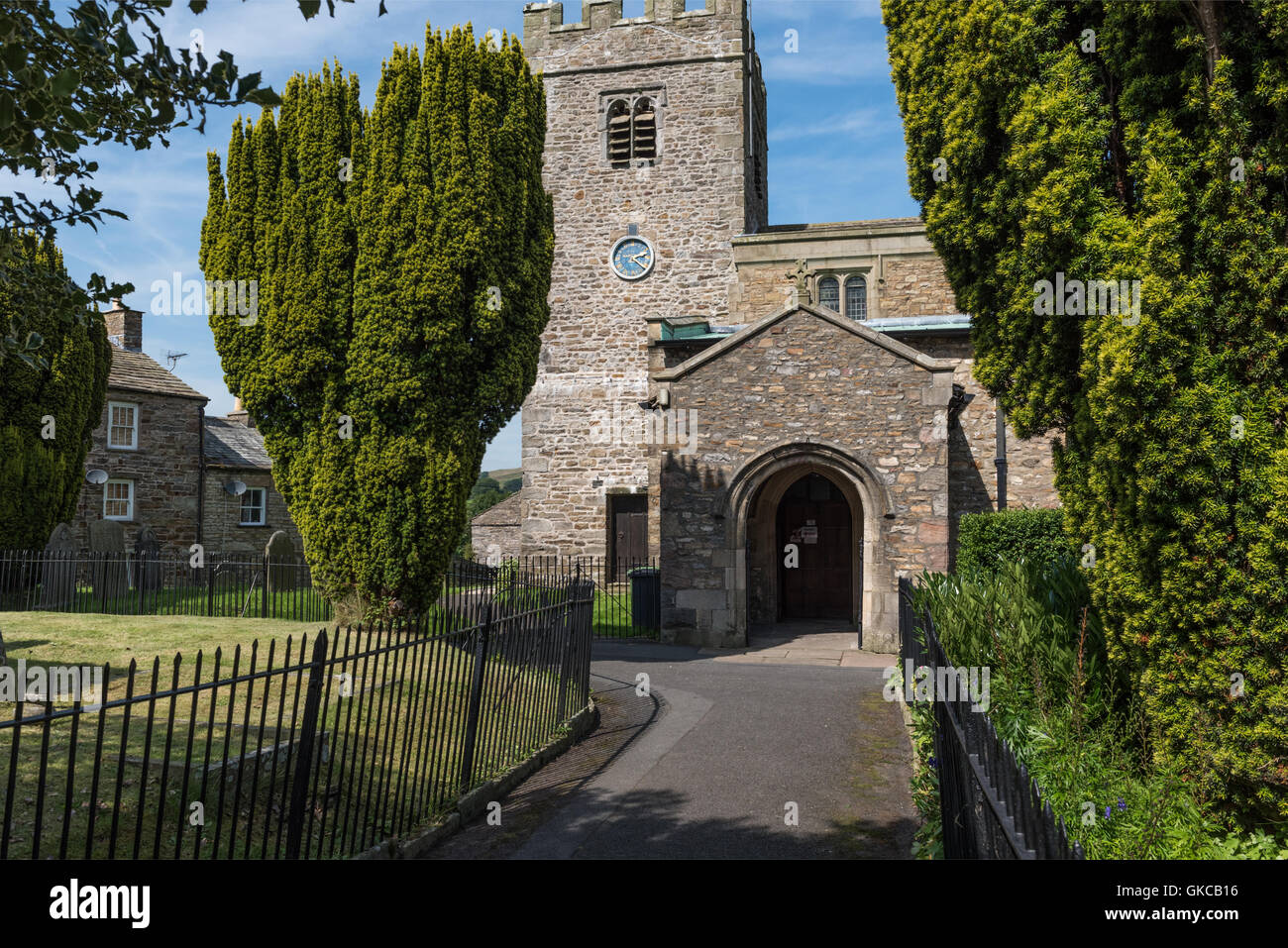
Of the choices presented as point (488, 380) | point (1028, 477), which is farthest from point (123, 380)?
point (1028, 477)

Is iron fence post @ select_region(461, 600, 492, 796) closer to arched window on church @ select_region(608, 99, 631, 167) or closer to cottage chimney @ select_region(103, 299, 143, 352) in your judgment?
arched window on church @ select_region(608, 99, 631, 167)

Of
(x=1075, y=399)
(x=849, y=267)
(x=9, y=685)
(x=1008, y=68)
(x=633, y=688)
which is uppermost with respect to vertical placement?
(x=849, y=267)

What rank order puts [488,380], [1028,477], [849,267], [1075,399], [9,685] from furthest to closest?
[849,267] → [1028,477] → [488,380] → [9,685] → [1075,399]

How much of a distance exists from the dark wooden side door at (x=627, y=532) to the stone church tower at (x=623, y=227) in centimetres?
4

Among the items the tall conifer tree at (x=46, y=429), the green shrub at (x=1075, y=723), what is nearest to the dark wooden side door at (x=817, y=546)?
the green shrub at (x=1075, y=723)

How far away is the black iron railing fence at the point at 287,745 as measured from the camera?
4.20m

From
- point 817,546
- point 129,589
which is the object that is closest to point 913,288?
point 817,546

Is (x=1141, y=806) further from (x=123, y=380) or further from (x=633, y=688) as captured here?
(x=123, y=380)

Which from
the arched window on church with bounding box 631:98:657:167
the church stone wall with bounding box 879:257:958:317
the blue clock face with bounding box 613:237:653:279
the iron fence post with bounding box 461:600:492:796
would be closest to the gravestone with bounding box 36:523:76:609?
the iron fence post with bounding box 461:600:492:796

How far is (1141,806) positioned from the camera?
Answer: 395cm

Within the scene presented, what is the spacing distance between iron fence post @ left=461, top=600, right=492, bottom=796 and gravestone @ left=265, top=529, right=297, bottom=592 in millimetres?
8918

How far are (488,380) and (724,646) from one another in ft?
21.7

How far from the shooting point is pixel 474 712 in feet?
21.5

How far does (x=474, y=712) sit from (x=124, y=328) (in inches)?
1042
